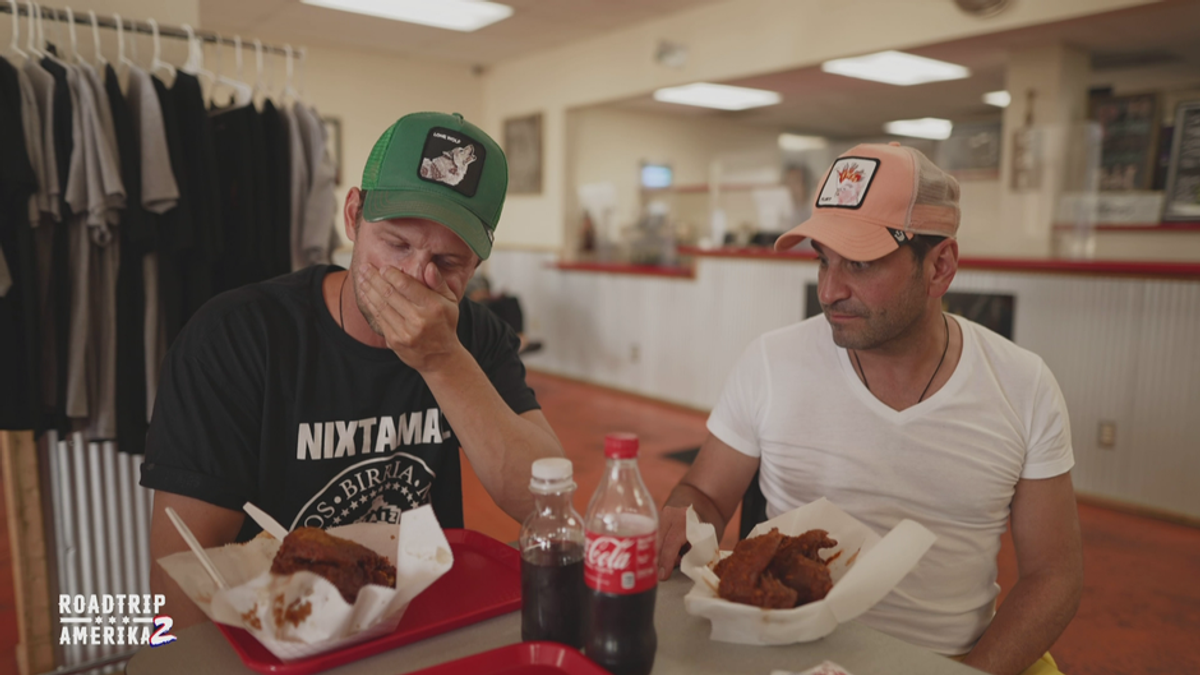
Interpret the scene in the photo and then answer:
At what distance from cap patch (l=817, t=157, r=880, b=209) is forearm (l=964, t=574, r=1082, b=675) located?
2.25 ft

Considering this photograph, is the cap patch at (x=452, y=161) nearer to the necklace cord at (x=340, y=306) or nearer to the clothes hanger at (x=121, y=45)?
the necklace cord at (x=340, y=306)

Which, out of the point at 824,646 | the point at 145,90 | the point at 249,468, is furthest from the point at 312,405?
the point at 145,90

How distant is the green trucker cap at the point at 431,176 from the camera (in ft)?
3.78

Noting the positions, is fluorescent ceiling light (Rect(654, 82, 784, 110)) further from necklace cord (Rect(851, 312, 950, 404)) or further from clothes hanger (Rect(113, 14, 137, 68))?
necklace cord (Rect(851, 312, 950, 404))

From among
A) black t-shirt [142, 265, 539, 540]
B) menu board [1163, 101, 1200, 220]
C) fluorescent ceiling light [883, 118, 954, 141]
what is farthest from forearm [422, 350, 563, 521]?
fluorescent ceiling light [883, 118, 954, 141]

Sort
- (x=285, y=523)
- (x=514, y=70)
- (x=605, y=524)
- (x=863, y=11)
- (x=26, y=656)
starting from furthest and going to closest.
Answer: (x=514, y=70), (x=863, y=11), (x=26, y=656), (x=285, y=523), (x=605, y=524)

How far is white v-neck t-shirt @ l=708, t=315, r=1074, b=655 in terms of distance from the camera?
1.32 metres

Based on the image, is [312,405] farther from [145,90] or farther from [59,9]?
[59,9]

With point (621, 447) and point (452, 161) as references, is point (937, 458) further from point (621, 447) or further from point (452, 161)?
point (452, 161)

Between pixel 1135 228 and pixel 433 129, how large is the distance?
509cm

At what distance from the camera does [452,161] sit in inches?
46.5


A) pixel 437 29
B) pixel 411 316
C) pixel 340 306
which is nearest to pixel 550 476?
pixel 411 316

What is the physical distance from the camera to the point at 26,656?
2.09 m

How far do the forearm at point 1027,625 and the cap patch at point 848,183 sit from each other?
0.68 m
